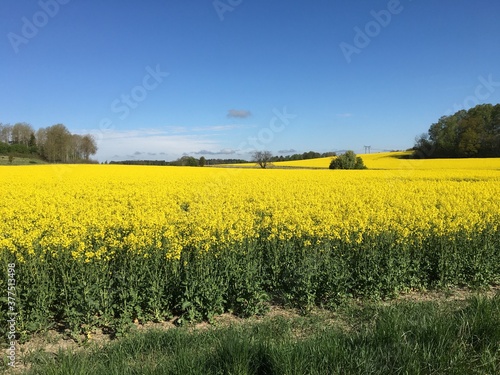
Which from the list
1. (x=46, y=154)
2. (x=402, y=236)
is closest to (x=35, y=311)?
(x=402, y=236)

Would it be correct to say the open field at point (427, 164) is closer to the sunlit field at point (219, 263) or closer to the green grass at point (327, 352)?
the sunlit field at point (219, 263)

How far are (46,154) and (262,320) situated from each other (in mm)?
69159

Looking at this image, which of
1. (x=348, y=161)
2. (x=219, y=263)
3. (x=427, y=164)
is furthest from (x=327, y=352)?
(x=348, y=161)

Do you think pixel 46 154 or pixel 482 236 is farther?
pixel 46 154

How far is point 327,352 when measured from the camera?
A: 329 cm

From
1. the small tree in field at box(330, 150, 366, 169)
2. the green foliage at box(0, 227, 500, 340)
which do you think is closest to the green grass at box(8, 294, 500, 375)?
the green foliage at box(0, 227, 500, 340)

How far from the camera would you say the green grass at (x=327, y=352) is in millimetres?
3133

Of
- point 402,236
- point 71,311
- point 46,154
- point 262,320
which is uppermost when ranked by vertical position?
point 46,154

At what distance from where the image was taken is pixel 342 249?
272 inches

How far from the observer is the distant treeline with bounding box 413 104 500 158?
58062 mm

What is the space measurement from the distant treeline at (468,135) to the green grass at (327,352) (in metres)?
63.6

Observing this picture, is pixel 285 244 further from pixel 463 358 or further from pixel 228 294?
pixel 463 358

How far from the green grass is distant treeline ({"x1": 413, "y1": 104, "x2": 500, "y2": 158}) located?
6359 cm

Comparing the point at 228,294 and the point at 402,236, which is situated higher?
the point at 402,236
